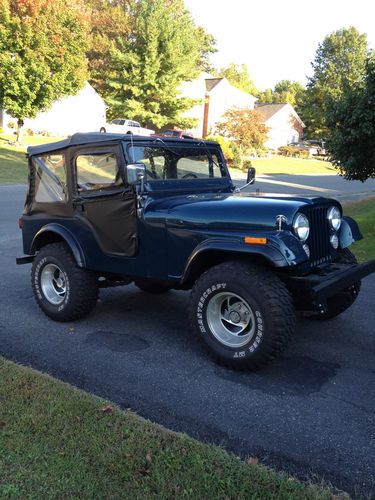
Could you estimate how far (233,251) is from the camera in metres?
3.87

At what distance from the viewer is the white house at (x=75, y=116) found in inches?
1594

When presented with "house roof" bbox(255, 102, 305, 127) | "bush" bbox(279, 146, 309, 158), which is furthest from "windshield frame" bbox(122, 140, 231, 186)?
"house roof" bbox(255, 102, 305, 127)

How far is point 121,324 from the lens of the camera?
5.09 metres

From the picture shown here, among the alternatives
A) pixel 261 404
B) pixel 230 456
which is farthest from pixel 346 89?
pixel 230 456

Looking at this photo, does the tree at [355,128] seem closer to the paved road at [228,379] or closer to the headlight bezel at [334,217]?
the paved road at [228,379]

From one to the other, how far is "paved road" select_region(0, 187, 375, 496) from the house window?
1235mm

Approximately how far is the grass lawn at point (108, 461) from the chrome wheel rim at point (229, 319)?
1120mm

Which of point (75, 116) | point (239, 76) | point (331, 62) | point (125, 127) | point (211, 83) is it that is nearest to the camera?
point (125, 127)

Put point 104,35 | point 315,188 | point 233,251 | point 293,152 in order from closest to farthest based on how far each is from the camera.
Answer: point 233,251 → point 315,188 → point 104,35 → point 293,152

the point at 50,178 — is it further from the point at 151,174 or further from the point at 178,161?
the point at 178,161

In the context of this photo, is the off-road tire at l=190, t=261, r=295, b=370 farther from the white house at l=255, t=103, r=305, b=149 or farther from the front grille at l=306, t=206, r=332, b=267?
the white house at l=255, t=103, r=305, b=149

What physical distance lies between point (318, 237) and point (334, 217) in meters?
0.35

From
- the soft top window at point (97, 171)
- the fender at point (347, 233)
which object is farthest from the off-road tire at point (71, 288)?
the fender at point (347, 233)

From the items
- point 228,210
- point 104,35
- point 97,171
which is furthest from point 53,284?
point 104,35
